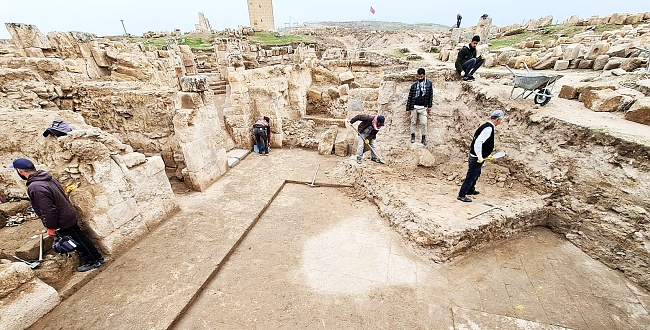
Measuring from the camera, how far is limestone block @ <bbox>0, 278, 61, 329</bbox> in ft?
9.20

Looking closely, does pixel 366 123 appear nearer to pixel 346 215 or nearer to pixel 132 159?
pixel 346 215

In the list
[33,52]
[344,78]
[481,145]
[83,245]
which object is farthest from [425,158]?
[33,52]

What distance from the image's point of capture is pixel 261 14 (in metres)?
42.6

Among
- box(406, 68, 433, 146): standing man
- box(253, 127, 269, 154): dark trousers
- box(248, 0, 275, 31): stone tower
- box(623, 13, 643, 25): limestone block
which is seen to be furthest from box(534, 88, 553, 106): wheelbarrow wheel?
box(248, 0, 275, 31): stone tower

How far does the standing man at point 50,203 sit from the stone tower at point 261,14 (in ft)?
146

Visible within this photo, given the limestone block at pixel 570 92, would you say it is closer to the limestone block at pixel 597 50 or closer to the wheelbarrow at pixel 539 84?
the wheelbarrow at pixel 539 84

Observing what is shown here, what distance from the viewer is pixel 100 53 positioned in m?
10.1

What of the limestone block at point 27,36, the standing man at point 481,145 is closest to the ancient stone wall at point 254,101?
the standing man at point 481,145

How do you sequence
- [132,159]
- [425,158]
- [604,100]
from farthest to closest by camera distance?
[425,158]
[604,100]
[132,159]

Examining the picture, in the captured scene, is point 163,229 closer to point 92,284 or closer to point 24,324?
point 92,284

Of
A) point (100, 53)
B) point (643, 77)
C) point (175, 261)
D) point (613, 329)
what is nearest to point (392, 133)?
point (613, 329)

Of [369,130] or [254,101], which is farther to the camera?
[254,101]

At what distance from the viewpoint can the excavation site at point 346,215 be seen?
131 inches

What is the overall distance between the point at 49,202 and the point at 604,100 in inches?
354
